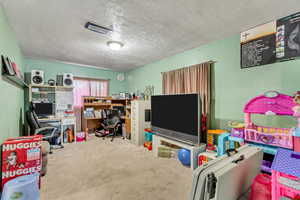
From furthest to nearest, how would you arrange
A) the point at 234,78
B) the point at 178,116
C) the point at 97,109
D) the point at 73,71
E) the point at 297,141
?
1. the point at 97,109
2. the point at 73,71
3. the point at 178,116
4. the point at 234,78
5. the point at 297,141

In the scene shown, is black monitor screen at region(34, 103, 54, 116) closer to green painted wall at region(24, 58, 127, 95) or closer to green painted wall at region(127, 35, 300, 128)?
green painted wall at region(24, 58, 127, 95)

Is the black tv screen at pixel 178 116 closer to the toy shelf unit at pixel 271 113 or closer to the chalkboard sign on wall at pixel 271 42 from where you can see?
the toy shelf unit at pixel 271 113

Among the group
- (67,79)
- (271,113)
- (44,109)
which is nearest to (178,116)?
(271,113)

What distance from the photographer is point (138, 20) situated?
6.77 ft

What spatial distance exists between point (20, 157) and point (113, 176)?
1.33m

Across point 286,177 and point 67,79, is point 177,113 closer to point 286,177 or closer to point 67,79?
point 286,177

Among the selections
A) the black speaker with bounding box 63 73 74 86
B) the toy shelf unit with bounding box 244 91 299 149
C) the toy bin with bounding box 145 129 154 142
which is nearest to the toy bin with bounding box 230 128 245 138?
the toy shelf unit with bounding box 244 91 299 149

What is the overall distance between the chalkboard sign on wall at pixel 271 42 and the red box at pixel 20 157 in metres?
3.61

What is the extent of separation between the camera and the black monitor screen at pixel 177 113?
2.60m

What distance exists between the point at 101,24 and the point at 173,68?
2.08 m

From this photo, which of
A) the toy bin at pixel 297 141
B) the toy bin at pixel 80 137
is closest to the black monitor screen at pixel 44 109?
the toy bin at pixel 80 137

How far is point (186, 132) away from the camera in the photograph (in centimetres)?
272

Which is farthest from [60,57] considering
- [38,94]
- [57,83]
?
[38,94]

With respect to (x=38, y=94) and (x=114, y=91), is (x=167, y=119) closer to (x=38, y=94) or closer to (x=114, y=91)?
(x=114, y=91)
